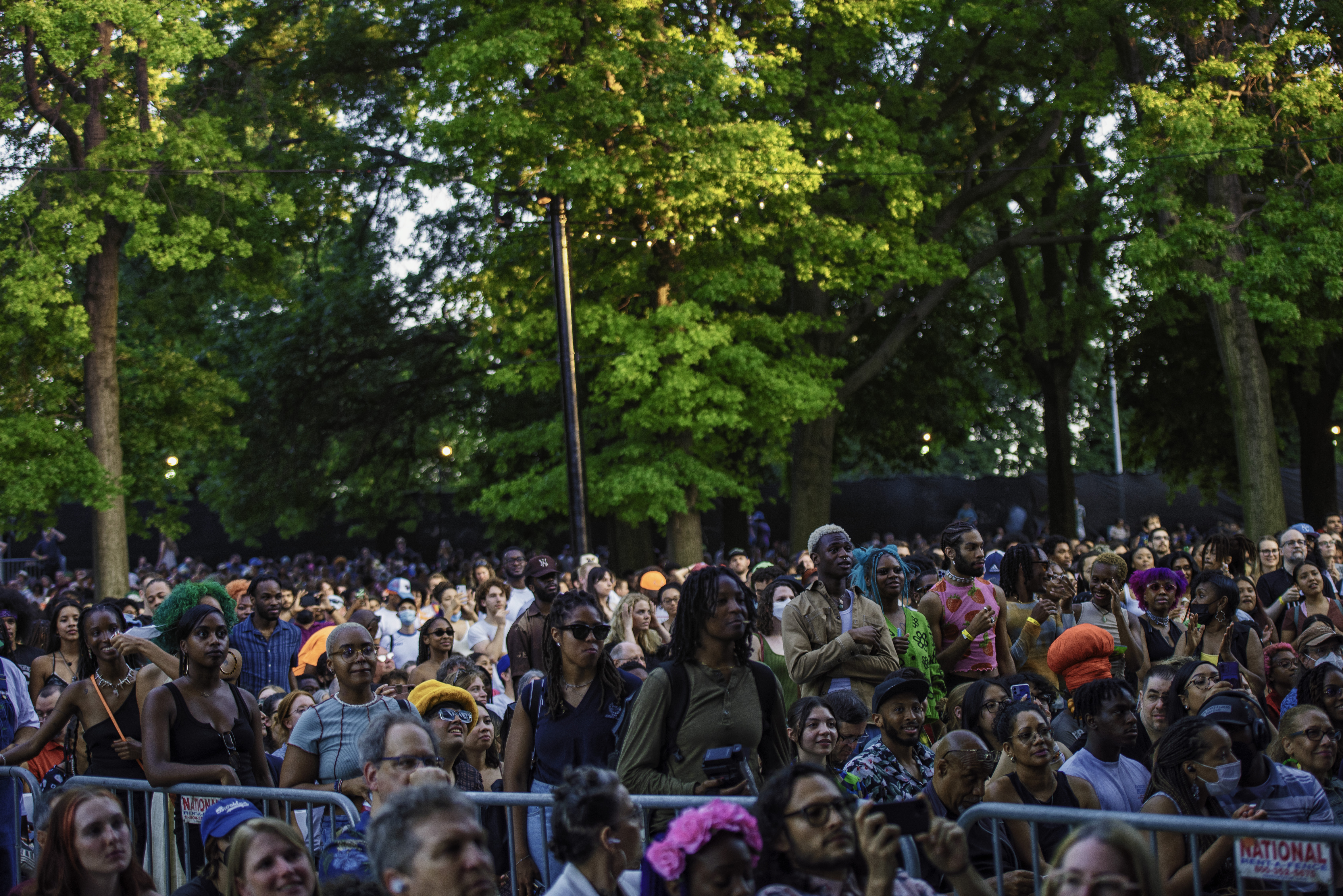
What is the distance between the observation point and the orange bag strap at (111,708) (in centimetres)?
633

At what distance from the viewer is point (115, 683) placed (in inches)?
264

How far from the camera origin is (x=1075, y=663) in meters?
7.46

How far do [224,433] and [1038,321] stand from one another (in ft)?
54.9

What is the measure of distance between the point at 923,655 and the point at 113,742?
4.18 meters

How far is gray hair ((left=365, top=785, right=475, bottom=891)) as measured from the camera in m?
3.60

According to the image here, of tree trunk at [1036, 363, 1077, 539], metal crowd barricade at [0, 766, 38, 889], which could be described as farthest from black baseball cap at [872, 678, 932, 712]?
tree trunk at [1036, 363, 1077, 539]

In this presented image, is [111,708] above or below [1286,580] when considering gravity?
below

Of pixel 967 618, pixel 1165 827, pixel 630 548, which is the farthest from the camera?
pixel 630 548

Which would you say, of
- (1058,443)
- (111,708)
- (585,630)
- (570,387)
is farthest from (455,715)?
(1058,443)

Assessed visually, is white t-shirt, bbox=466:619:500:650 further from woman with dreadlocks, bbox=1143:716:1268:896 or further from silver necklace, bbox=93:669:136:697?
woman with dreadlocks, bbox=1143:716:1268:896

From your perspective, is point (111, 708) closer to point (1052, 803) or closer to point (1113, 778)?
point (1052, 803)

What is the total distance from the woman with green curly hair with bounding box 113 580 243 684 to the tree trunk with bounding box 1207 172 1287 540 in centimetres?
1758

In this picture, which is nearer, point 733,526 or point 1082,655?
point 1082,655

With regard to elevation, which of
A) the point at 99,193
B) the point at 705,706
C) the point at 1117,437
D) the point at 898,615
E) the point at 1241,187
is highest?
the point at 99,193
